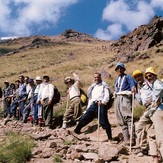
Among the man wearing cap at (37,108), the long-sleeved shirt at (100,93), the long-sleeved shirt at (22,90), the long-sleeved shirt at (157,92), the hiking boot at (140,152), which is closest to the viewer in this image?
the long-sleeved shirt at (157,92)

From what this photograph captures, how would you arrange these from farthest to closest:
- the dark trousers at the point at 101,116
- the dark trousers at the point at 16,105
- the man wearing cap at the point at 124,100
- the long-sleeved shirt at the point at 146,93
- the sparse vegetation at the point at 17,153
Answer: the dark trousers at the point at 16,105
the dark trousers at the point at 101,116
the man wearing cap at the point at 124,100
the sparse vegetation at the point at 17,153
the long-sleeved shirt at the point at 146,93

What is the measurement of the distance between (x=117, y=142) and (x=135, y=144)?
856 mm

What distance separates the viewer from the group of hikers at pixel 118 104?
6.15 meters

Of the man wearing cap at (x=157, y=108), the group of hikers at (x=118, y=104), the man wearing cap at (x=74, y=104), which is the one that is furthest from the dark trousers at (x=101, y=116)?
the man wearing cap at (x=157, y=108)

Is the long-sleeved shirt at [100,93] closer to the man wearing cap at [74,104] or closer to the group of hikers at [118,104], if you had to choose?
the group of hikers at [118,104]

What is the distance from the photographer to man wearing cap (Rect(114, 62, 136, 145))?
7855 millimetres

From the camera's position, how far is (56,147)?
737cm

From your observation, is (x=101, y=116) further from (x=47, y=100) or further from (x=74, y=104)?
(x=47, y=100)

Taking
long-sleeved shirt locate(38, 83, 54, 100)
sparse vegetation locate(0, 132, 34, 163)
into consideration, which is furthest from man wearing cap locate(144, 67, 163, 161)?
long-sleeved shirt locate(38, 83, 54, 100)

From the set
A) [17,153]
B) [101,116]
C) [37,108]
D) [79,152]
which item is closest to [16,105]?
[37,108]

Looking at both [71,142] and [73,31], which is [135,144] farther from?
[73,31]

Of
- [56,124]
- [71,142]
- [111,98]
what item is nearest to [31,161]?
[71,142]

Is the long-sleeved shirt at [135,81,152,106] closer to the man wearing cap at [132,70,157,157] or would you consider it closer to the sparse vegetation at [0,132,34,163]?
the man wearing cap at [132,70,157,157]

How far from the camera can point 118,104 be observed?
809 centimetres
